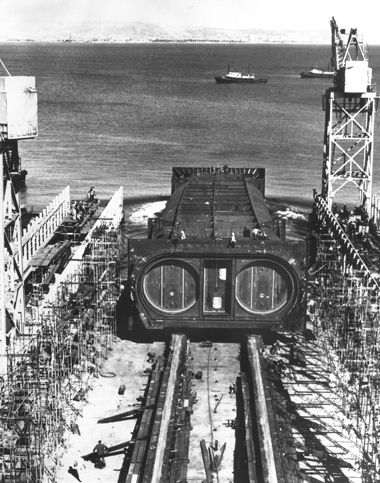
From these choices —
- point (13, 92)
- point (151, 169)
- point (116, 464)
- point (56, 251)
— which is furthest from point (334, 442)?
point (151, 169)

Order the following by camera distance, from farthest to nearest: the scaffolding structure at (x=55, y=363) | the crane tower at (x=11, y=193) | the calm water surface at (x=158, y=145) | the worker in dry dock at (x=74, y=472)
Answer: the calm water surface at (x=158, y=145)
the crane tower at (x=11, y=193)
the worker in dry dock at (x=74, y=472)
the scaffolding structure at (x=55, y=363)

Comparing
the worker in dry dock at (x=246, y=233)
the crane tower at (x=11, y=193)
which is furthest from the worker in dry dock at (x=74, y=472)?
the worker in dry dock at (x=246, y=233)

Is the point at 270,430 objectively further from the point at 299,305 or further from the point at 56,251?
the point at 56,251

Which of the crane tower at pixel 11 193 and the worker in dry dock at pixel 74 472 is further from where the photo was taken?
the crane tower at pixel 11 193

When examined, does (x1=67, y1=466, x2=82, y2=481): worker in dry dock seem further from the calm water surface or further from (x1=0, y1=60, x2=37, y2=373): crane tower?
the calm water surface

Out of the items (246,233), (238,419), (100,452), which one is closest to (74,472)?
(100,452)

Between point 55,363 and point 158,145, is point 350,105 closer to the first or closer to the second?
point 55,363

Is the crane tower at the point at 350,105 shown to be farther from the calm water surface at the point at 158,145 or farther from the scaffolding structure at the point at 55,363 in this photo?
the calm water surface at the point at 158,145

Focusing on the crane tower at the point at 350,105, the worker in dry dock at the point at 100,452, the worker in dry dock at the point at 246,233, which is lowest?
the worker in dry dock at the point at 100,452
